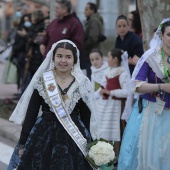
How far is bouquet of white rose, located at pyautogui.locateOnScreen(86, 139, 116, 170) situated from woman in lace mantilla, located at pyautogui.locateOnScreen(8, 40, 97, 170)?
88mm

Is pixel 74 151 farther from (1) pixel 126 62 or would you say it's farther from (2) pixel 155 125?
(1) pixel 126 62

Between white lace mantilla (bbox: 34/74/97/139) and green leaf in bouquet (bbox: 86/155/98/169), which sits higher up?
white lace mantilla (bbox: 34/74/97/139)

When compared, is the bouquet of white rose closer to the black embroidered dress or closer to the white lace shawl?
the black embroidered dress

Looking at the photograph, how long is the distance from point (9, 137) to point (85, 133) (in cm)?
414

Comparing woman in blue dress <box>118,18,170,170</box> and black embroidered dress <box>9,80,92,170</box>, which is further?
woman in blue dress <box>118,18,170,170</box>

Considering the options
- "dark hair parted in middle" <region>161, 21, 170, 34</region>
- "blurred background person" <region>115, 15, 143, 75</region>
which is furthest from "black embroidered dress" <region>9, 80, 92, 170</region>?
"blurred background person" <region>115, 15, 143, 75</region>

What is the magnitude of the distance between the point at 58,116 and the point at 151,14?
115 inches

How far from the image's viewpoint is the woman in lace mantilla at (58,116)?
5.22 meters

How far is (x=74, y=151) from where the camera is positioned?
523 cm

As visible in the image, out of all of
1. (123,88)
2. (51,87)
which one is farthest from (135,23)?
(51,87)

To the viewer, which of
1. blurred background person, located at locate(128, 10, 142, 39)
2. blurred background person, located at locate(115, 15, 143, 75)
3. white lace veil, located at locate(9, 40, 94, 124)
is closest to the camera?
white lace veil, located at locate(9, 40, 94, 124)

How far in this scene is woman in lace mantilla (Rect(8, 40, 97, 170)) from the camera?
522 centimetres

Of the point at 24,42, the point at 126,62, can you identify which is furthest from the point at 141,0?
the point at 24,42

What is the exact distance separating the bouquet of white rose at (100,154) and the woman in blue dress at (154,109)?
2.68 ft
